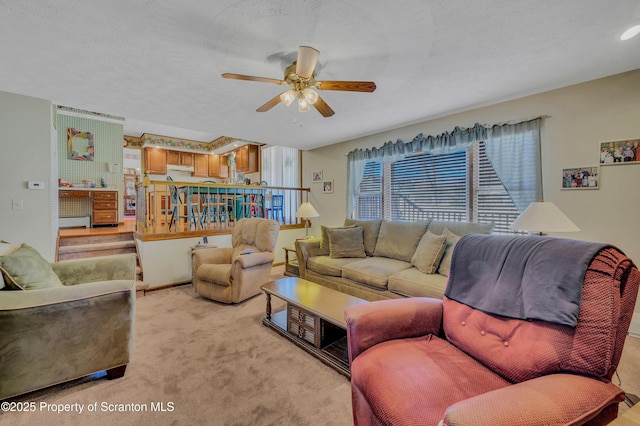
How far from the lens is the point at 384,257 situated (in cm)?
346

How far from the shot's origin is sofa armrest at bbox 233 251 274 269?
3016 mm

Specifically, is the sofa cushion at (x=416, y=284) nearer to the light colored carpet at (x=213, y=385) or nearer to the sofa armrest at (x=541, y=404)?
the light colored carpet at (x=213, y=385)

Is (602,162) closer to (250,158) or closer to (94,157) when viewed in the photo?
(250,158)

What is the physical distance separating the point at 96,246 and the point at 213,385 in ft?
12.2

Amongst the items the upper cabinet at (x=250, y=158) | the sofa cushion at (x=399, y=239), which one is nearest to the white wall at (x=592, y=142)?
the sofa cushion at (x=399, y=239)

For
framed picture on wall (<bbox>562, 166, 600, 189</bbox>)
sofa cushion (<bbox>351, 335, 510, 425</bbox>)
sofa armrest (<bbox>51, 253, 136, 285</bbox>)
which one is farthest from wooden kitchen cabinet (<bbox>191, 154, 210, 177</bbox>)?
framed picture on wall (<bbox>562, 166, 600, 189</bbox>)

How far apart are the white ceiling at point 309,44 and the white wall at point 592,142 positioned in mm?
147

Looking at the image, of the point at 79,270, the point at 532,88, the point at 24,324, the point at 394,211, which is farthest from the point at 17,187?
the point at 532,88

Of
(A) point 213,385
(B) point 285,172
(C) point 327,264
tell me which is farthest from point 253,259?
(B) point 285,172

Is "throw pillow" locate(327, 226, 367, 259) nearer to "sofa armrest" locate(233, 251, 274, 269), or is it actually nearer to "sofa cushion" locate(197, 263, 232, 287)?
"sofa armrest" locate(233, 251, 274, 269)

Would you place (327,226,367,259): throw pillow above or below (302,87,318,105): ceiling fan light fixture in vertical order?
below

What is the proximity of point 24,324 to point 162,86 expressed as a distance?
214 cm

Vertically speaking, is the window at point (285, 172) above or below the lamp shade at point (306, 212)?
above

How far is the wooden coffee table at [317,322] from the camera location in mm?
1941
